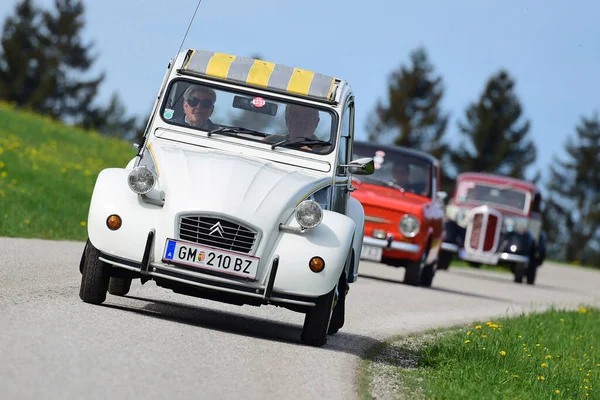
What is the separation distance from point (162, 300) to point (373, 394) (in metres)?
3.74

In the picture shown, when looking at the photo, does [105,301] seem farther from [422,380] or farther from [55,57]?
A: [55,57]

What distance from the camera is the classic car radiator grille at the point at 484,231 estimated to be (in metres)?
26.6

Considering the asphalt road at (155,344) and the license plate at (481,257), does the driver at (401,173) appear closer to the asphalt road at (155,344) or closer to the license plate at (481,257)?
the asphalt road at (155,344)

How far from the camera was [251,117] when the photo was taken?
9.42m

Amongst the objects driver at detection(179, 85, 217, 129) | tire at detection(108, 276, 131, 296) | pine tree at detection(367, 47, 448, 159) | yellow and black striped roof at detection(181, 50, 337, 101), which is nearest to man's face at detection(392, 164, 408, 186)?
yellow and black striped roof at detection(181, 50, 337, 101)

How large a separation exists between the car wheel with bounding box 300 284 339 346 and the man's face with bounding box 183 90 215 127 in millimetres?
1999

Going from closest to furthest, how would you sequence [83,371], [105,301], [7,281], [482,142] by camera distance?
[83,371] < [105,301] < [7,281] < [482,142]

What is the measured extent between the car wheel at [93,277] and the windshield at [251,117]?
1.64m

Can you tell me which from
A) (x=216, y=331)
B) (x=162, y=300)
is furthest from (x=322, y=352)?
(x=162, y=300)

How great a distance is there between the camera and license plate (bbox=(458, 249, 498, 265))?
2670cm

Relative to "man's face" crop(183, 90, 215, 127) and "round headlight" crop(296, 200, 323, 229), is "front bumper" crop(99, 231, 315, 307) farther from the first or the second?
"man's face" crop(183, 90, 215, 127)

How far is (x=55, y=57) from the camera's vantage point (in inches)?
3706

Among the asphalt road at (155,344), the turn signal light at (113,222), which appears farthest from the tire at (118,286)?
the turn signal light at (113,222)

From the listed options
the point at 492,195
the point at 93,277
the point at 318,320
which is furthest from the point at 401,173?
the point at 93,277
